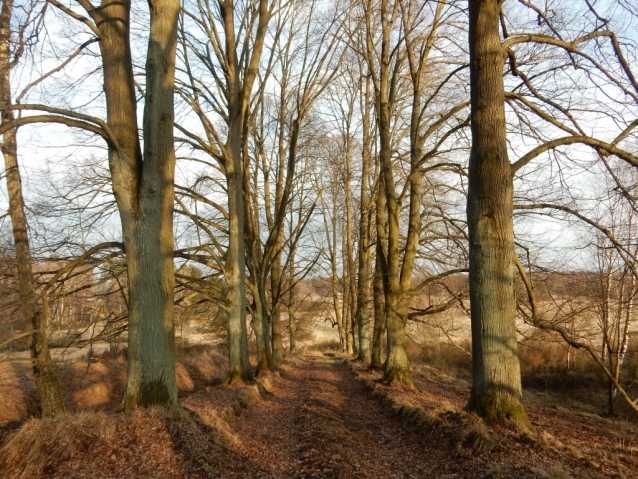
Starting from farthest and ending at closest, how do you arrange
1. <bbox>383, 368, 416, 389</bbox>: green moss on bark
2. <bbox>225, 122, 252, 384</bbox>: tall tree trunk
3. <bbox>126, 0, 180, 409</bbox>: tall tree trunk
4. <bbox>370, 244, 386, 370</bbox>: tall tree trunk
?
1. <bbox>370, 244, 386, 370</bbox>: tall tree trunk
2. <bbox>225, 122, 252, 384</bbox>: tall tree trunk
3. <bbox>383, 368, 416, 389</bbox>: green moss on bark
4. <bbox>126, 0, 180, 409</bbox>: tall tree trunk

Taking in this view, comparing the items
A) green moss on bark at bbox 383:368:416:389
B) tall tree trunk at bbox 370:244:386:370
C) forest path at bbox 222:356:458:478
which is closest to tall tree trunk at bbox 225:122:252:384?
forest path at bbox 222:356:458:478

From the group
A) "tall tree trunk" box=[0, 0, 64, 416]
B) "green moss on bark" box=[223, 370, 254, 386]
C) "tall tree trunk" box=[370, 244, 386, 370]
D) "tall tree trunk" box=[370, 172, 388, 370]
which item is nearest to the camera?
"tall tree trunk" box=[0, 0, 64, 416]

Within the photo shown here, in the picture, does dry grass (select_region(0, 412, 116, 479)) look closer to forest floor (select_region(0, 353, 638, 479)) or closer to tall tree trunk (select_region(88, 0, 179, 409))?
forest floor (select_region(0, 353, 638, 479))

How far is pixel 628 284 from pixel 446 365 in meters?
12.2

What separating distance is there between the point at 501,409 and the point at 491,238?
2.11 m

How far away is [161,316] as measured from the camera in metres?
6.05

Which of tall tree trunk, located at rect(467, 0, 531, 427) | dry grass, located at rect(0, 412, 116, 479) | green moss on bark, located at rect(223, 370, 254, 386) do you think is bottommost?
green moss on bark, located at rect(223, 370, 254, 386)

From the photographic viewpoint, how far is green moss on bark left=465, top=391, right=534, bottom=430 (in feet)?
18.4

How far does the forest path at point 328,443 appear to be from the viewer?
4.99 m

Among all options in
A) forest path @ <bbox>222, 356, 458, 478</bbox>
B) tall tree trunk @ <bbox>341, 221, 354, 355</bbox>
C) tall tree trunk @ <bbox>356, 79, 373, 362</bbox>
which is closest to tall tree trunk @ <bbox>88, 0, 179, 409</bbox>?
forest path @ <bbox>222, 356, 458, 478</bbox>

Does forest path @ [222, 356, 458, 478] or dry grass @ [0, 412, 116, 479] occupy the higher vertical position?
dry grass @ [0, 412, 116, 479]

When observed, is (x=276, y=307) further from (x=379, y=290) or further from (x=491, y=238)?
(x=491, y=238)

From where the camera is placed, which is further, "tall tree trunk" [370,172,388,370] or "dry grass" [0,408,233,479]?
"tall tree trunk" [370,172,388,370]

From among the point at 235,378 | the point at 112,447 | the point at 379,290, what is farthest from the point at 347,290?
the point at 112,447
